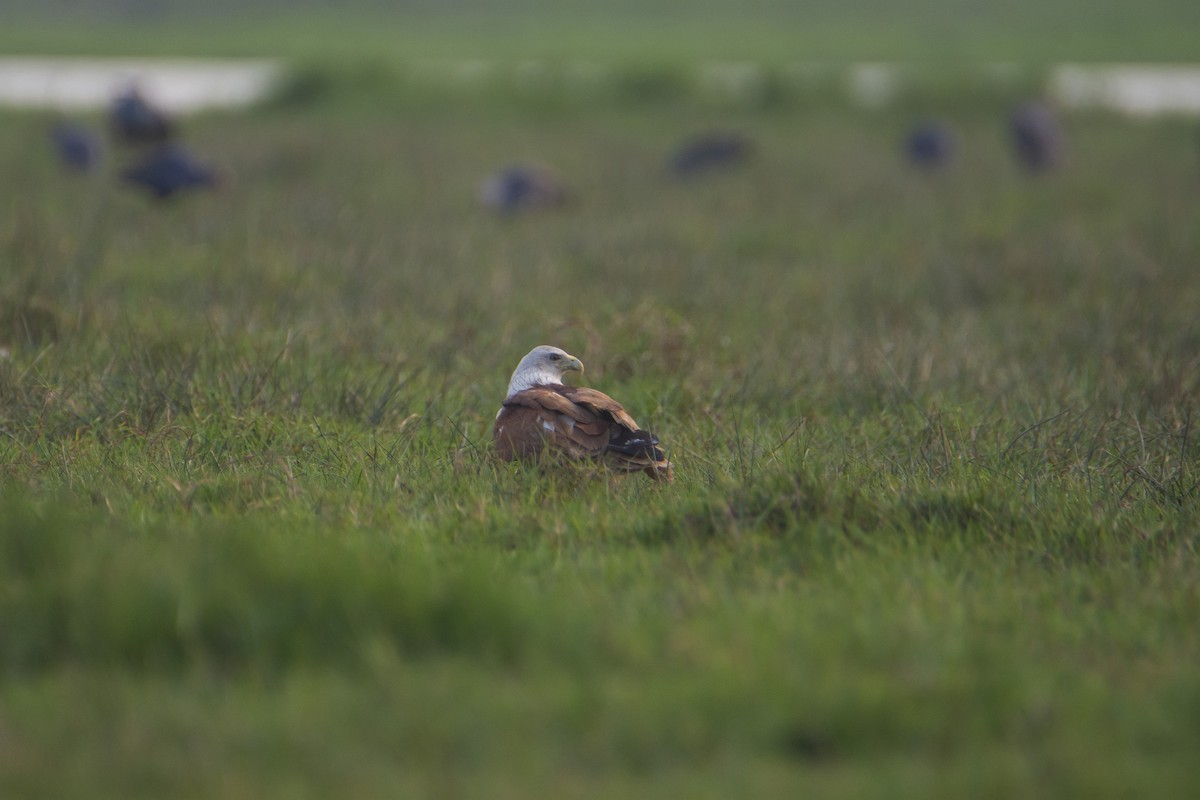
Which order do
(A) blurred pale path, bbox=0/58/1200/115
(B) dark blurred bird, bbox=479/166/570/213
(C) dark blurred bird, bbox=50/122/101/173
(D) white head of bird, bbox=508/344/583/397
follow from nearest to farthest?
(D) white head of bird, bbox=508/344/583/397
(B) dark blurred bird, bbox=479/166/570/213
(C) dark blurred bird, bbox=50/122/101/173
(A) blurred pale path, bbox=0/58/1200/115

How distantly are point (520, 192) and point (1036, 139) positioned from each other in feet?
18.0

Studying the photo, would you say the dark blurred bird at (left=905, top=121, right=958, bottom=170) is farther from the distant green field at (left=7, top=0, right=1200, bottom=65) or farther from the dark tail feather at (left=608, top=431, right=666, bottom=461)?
the distant green field at (left=7, top=0, right=1200, bottom=65)

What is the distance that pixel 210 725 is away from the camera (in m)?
2.48

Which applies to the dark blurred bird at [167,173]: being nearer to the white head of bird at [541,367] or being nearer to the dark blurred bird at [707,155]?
the dark blurred bird at [707,155]

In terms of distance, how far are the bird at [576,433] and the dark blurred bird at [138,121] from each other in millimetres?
9666

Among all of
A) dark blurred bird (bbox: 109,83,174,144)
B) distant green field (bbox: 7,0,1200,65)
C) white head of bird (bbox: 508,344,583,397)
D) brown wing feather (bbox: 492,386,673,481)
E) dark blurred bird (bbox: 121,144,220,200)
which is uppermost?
distant green field (bbox: 7,0,1200,65)

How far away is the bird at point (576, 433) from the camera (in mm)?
4055

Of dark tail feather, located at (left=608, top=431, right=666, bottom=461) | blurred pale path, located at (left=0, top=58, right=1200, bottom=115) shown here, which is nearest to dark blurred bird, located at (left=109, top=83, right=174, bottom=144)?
blurred pale path, located at (left=0, top=58, right=1200, bottom=115)

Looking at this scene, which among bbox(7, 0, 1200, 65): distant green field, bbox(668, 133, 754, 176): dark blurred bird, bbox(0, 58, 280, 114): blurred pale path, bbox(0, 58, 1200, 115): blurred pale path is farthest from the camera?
bbox(7, 0, 1200, 65): distant green field

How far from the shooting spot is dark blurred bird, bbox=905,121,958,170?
12695 mm

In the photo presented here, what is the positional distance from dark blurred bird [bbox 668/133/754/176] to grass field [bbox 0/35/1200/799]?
4.24 metres

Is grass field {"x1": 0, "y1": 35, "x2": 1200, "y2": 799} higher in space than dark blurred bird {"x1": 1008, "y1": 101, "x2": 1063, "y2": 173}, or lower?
lower

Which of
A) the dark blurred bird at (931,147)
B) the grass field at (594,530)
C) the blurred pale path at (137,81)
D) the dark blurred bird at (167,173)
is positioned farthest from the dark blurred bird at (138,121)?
the dark blurred bird at (931,147)

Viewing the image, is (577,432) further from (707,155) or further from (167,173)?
(707,155)
